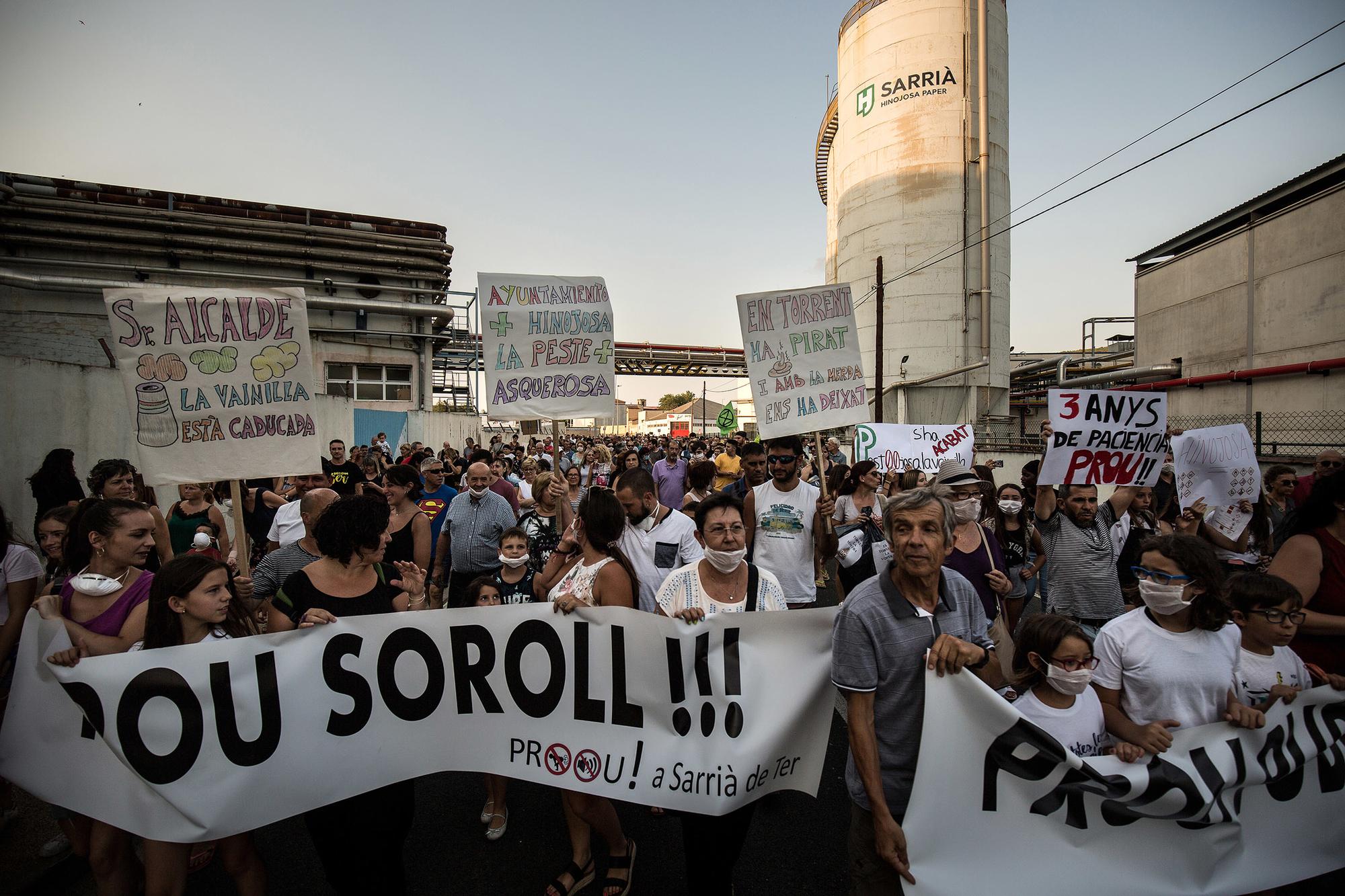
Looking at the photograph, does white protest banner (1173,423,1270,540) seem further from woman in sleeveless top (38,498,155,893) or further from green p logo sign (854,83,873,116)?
green p logo sign (854,83,873,116)

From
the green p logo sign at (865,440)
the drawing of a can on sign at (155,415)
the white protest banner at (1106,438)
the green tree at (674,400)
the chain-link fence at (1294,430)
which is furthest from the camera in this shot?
the green tree at (674,400)

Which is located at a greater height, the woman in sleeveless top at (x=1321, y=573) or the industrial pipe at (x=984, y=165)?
the industrial pipe at (x=984, y=165)

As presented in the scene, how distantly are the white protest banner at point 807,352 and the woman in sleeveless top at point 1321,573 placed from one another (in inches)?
106

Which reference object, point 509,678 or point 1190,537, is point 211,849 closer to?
point 509,678

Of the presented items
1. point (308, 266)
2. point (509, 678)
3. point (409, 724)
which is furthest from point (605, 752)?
point (308, 266)

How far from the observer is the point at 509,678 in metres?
3.12

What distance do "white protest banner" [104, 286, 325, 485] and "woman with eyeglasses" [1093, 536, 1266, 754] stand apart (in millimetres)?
4315

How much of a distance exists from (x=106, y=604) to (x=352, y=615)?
44.7 inches

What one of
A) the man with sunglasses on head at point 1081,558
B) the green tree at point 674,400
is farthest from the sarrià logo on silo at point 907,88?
the green tree at point 674,400

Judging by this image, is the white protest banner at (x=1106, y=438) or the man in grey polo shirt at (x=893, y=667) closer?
the man in grey polo shirt at (x=893, y=667)

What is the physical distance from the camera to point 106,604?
298cm

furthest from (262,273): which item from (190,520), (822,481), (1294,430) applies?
(1294,430)

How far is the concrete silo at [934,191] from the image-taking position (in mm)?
25875

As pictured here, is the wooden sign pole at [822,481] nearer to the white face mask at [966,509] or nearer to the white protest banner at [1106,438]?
the white face mask at [966,509]
